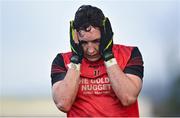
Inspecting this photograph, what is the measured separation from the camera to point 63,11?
2.77 metres

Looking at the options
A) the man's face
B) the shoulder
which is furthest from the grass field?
the man's face

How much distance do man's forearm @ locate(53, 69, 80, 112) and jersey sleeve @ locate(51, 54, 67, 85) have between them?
4 cm

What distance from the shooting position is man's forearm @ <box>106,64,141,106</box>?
2510 mm

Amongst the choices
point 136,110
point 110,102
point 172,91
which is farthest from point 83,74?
point 172,91

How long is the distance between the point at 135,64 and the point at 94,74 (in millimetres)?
273

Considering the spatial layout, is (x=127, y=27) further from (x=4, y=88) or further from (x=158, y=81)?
(x=4, y=88)

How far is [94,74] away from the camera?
8.57 ft

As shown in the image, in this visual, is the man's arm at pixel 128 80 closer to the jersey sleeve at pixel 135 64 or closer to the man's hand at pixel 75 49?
the jersey sleeve at pixel 135 64

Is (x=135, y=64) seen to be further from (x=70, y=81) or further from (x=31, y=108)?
(x=31, y=108)

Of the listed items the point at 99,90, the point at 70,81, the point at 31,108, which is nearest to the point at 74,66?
the point at 70,81

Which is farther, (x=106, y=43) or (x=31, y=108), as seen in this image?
(x=31, y=108)

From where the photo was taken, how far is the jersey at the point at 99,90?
2.58 m

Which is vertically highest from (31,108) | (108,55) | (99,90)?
(108,55)

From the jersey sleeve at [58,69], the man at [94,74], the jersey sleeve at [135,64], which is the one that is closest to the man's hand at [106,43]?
the man at [94,74]
